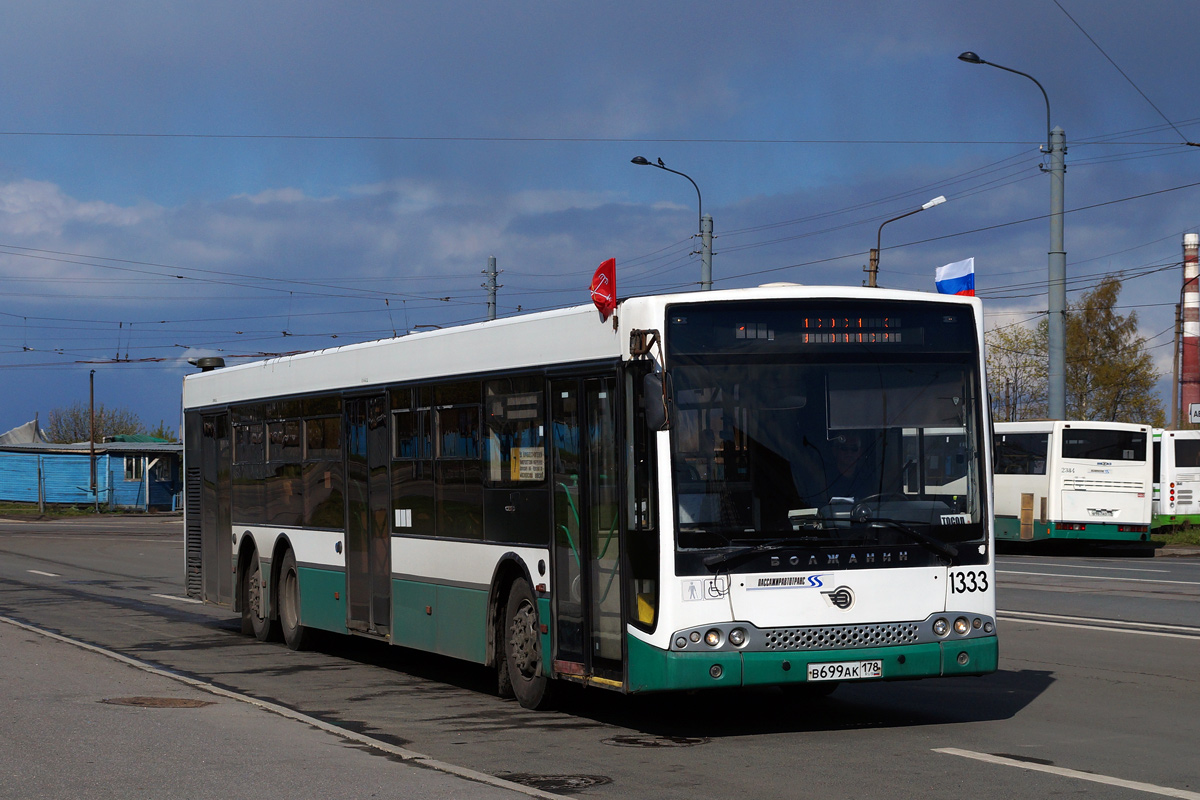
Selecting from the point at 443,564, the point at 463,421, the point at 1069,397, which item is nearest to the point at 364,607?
the point at 443,564

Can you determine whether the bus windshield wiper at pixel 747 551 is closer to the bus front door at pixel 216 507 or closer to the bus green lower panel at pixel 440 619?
the bus green lower panel at pixel 440 619

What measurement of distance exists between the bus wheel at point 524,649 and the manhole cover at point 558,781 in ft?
7.80

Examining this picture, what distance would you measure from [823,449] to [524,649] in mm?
2906

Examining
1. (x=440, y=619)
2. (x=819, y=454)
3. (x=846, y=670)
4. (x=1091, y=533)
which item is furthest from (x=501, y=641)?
(x=1091, y=533)

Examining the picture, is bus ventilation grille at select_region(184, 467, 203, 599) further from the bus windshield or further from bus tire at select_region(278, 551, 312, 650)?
the bus windshield

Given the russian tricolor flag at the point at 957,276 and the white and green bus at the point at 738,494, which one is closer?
the white and green bus at the point at 738,494

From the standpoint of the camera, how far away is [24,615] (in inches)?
782

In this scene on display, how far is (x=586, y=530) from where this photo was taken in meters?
10.1

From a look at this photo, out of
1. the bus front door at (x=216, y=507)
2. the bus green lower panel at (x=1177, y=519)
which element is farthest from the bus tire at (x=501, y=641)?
the bus green lower panel at (x=1177, y=519)

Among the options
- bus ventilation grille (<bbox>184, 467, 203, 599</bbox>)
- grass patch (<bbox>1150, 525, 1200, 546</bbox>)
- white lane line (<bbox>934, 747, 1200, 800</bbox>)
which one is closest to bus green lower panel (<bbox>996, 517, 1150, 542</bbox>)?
grass patch (<bbox>1150, 525, 1200, 546</bbox>)

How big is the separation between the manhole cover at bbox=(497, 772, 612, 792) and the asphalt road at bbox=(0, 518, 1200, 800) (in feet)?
0.09

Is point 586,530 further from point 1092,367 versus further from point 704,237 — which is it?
point 1092,367

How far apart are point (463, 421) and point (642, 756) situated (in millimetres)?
3874

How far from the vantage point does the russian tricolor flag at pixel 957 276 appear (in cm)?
1859
